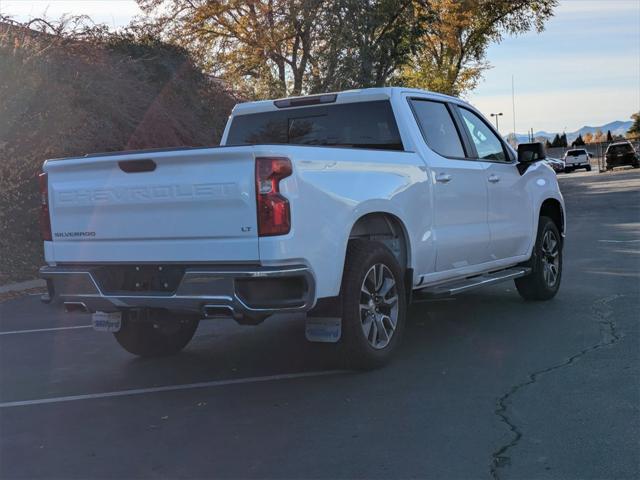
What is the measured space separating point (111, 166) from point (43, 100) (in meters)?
8.21

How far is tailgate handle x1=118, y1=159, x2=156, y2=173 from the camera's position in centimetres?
514

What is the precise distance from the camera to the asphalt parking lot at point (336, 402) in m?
4.05

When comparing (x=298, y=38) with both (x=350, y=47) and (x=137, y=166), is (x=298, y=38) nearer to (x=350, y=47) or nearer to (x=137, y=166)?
(x=350, y=47)

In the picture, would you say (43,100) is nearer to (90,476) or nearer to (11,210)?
(11,210)

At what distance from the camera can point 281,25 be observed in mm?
24672

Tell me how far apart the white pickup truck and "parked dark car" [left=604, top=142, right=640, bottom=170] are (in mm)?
45244

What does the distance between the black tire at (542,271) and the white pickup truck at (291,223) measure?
3.33 ft

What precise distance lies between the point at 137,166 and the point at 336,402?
2130mm

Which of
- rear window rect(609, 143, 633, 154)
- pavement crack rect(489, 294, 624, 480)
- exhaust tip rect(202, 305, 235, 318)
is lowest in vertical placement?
pavement crack rect(489, 294, 624, 480)

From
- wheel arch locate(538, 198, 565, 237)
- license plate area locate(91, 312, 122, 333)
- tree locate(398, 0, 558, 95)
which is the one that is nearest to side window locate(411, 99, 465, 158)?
wheel arch locate(538, 198, 565, 237)

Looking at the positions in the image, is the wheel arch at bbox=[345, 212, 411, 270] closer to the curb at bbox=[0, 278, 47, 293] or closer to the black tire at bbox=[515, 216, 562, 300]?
the black tire at bbox=[515, 216, 562, 300]

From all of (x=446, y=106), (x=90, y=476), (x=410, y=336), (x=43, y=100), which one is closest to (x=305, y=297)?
(x=90, y=476)

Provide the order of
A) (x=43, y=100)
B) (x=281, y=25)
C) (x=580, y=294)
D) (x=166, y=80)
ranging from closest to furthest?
(x=580, y=294) → (x=43, y=100) → (x=166, y=80) → (x=281, y=25)

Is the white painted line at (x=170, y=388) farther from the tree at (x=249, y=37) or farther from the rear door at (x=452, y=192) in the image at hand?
the tree at (x=249, y=37)
